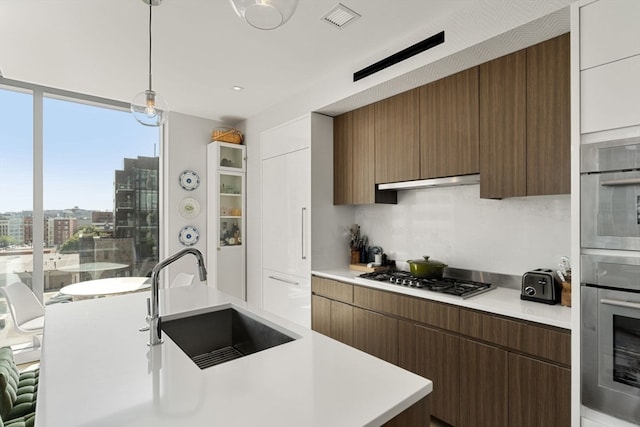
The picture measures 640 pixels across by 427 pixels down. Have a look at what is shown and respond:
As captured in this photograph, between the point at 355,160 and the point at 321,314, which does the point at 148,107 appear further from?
the point at 321,314

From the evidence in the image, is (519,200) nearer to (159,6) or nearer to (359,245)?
(359,245)

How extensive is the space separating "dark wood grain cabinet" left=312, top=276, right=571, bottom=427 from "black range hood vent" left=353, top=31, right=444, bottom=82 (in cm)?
171

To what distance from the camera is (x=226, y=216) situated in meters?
4.25

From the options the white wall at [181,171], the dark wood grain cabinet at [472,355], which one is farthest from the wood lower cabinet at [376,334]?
the white wall at [181,171]

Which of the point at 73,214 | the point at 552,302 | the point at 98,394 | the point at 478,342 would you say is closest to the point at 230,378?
the point at 98,394

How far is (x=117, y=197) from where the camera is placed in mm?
3807

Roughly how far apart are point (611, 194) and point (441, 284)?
1.16 metres

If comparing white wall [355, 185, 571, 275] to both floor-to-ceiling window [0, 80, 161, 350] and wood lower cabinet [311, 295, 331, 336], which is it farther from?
floor-to-ceiling window [0, 80, 161, 350]

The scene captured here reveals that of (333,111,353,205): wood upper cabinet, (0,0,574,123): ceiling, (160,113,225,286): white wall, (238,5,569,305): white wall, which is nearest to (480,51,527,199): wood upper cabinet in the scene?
(238,5,569,305): white wall

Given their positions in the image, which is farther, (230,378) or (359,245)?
(359,245)

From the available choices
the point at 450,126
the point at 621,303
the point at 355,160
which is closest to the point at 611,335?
the point at 621,303

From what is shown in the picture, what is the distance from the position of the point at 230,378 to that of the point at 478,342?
1555mm

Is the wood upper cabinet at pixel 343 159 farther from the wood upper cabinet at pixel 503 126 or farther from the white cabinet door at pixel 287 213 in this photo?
the wood upper cabinet at pixel 503 126

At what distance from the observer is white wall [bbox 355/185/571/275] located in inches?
86.2
